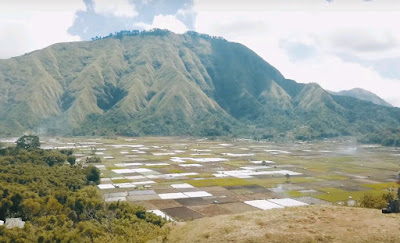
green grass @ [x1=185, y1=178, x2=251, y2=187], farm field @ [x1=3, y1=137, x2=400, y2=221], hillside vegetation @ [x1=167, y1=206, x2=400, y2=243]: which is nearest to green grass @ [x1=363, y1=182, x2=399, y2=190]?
farm field @ [x1=3, y1=137, x2=400, y2=221]

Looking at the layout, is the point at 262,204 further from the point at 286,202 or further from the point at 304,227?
the point at 304,227

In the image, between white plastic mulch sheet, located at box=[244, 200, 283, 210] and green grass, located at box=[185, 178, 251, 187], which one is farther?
green grass, located at box=[185, 178, 251, 187]

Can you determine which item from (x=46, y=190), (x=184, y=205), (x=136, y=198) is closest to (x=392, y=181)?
(x=184, y=205)

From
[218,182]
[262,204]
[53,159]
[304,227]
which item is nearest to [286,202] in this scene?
[262,204]

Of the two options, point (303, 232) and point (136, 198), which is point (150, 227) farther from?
point (136, 198)

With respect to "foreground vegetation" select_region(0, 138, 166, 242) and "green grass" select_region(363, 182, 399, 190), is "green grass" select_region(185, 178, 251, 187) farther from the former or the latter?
"green grass" select_region(363, 182, 399, 190)

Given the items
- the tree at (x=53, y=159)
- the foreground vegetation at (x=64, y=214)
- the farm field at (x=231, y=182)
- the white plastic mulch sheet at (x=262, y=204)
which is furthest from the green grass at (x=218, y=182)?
the tree at (x=53, y=159)
